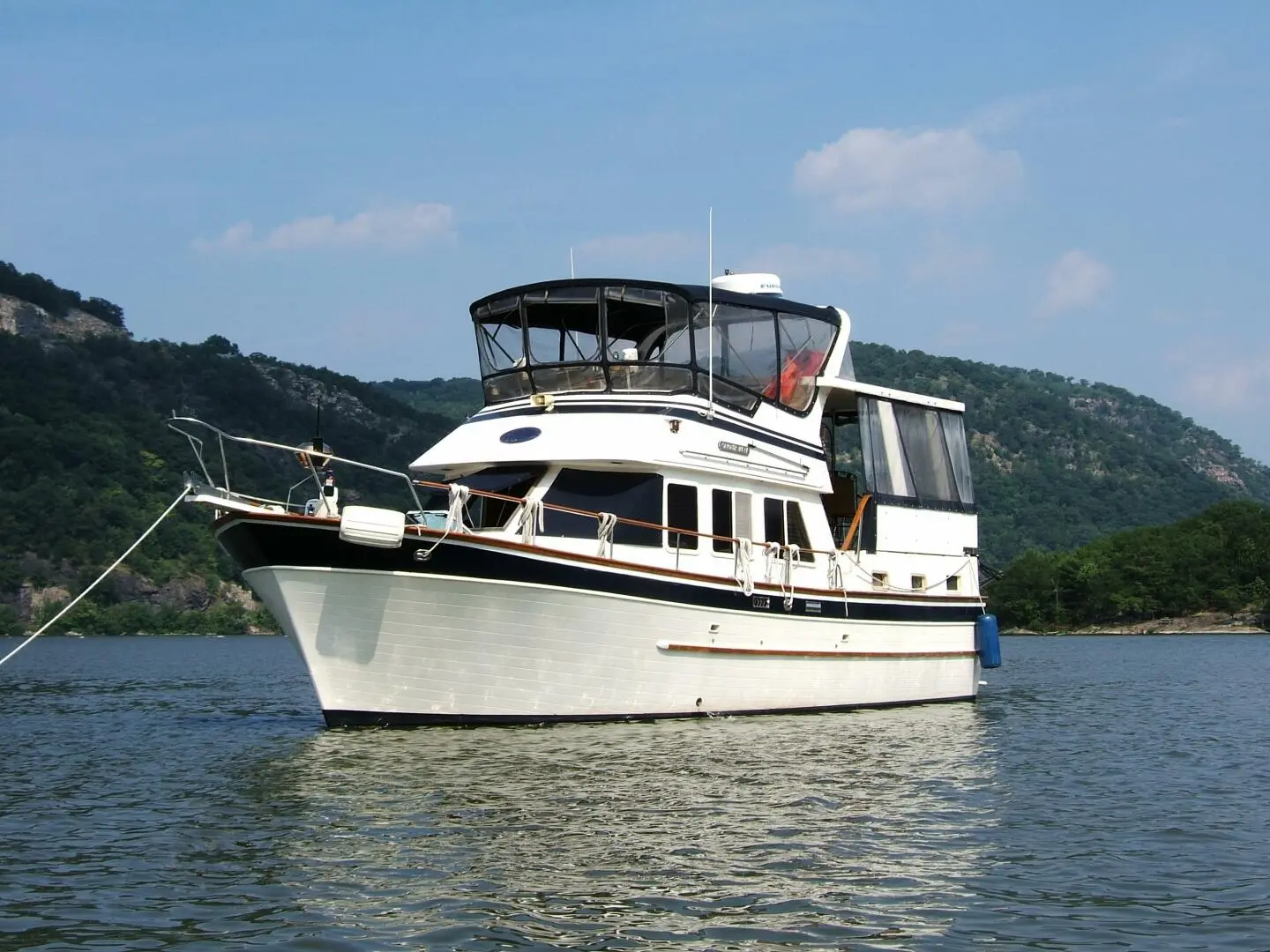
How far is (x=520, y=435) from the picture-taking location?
1889cm

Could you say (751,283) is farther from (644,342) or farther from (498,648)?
(498,648)

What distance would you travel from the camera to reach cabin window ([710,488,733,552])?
63.1 ft

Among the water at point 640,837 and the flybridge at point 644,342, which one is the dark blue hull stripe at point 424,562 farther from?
the flybridge at point 644,342

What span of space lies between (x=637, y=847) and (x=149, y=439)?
320 feet

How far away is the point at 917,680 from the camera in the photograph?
2267 centimetres

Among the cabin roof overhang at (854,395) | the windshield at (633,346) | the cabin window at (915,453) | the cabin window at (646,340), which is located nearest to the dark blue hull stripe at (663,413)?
the windshield at (633,346)

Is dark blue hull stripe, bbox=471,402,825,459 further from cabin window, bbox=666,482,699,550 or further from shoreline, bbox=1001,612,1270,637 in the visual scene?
shoreline, bbox=1001,612,1270,637

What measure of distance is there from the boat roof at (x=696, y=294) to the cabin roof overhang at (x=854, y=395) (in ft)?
3.58

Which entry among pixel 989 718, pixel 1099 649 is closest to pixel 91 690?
pixel 989 718

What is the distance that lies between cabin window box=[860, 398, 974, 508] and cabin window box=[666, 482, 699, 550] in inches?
172

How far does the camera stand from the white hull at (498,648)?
16094mm

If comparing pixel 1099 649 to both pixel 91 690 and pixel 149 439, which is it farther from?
pixel 149 439

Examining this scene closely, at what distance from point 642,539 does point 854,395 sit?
5921 mm

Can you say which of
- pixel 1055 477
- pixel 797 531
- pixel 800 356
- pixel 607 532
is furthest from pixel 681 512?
pixel 1055 477
